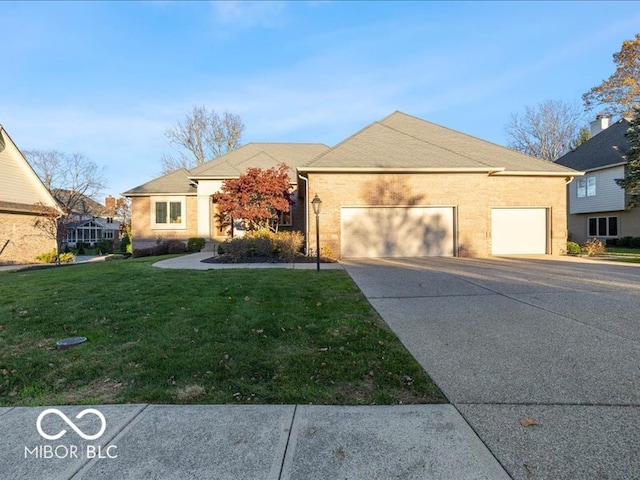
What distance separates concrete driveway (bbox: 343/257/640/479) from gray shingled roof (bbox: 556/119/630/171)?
20304mm

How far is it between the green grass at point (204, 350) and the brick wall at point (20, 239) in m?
Result: 14.8

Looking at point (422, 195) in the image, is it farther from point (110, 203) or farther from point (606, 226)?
point (110, 203)

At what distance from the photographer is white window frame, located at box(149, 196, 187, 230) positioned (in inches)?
819

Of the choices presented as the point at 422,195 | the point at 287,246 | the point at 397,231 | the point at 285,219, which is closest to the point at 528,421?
the point at 287,246

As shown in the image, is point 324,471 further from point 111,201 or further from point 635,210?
point 111,201

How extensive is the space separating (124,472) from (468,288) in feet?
23.8

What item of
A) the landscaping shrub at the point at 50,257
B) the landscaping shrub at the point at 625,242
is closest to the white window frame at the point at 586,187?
the landscaping shrub at the point at 625,242

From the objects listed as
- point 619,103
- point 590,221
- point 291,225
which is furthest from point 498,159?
point 619,103

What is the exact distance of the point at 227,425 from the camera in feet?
8.99

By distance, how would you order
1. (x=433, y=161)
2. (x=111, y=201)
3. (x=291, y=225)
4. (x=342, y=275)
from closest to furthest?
(x=342, y=275) → (x=433, y=161) → (x=291, y=225) → (x=111, y=201)

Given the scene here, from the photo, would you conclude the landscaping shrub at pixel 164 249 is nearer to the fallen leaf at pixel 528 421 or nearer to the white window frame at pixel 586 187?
the fallen leaf at pixel 528 421

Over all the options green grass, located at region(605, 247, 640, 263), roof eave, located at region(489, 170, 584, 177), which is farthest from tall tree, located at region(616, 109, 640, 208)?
roof eave, located at region(489, 170, 584, 177)

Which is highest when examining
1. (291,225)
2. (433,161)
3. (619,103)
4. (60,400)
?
(619,103)

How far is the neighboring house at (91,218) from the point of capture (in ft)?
143
